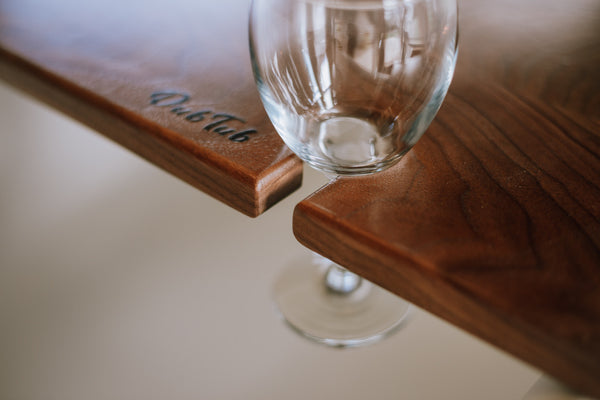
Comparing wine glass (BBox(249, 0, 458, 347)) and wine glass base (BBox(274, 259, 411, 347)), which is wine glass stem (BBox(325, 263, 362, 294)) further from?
wine glass (BBox(249, 0, 458, 347))

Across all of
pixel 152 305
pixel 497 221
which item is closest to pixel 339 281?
pixel 152 305

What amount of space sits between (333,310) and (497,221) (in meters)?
0.26

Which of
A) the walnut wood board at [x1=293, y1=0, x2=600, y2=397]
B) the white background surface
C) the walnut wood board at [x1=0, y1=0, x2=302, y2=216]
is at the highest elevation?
the walnut wood board at [x1=0, y1=0, x2=302, y2=216]

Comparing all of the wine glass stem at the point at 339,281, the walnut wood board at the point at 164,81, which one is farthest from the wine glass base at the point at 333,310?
the walnut wood board at the point at 164,81

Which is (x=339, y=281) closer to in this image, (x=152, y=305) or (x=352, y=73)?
(x=152, y=305)

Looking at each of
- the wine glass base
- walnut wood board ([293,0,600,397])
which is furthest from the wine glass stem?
walnut wood board ([293,0,600,397])

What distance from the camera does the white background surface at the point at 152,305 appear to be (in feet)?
1.44

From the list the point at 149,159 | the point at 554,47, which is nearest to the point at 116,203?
the point at 149,159

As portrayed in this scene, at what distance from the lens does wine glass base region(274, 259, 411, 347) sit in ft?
1.51

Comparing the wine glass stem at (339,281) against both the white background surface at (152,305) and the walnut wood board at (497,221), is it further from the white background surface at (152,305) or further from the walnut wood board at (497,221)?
the walnut wood board at (497,221)

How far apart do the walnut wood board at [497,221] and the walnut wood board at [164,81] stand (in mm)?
42

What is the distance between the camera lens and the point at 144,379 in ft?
1.45

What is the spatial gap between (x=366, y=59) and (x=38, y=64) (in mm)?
198

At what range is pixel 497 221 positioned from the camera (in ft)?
0.77
